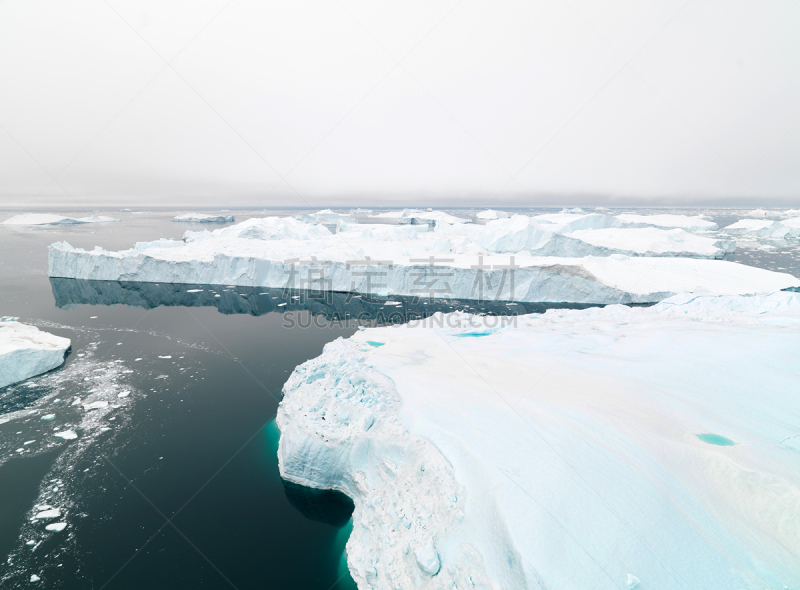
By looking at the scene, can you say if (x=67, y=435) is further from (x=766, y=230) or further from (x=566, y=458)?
(x=766, y=230)

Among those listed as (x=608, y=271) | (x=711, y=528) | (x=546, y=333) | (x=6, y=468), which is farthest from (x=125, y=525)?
(x=608, y=271)

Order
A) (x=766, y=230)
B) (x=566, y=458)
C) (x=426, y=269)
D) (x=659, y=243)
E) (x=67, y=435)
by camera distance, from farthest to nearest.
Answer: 1. (x=766, y=230)
2. (x=659, y=243)
3. (x=426, y=269)
4. (x=67, y=435)
5. (x=566, y=458)

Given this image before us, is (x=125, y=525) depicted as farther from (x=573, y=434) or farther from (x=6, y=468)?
(x=573, y=434)

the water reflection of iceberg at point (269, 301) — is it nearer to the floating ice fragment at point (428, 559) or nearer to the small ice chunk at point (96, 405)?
the small ice chunk at point (96, 405)

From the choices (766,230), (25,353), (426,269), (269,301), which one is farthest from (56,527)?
(766,230)

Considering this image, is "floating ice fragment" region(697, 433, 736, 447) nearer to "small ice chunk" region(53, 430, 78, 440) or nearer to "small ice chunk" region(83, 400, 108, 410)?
"small ice chunk" region(53, 430, 78, 440)


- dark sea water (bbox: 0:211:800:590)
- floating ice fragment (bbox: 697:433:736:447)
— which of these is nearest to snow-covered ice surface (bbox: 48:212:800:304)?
dark sea water (bbox: 0:211:800:590)

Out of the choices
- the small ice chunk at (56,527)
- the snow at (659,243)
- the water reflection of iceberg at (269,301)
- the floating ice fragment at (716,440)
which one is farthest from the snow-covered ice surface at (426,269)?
the small ice chunk at (56,527)
